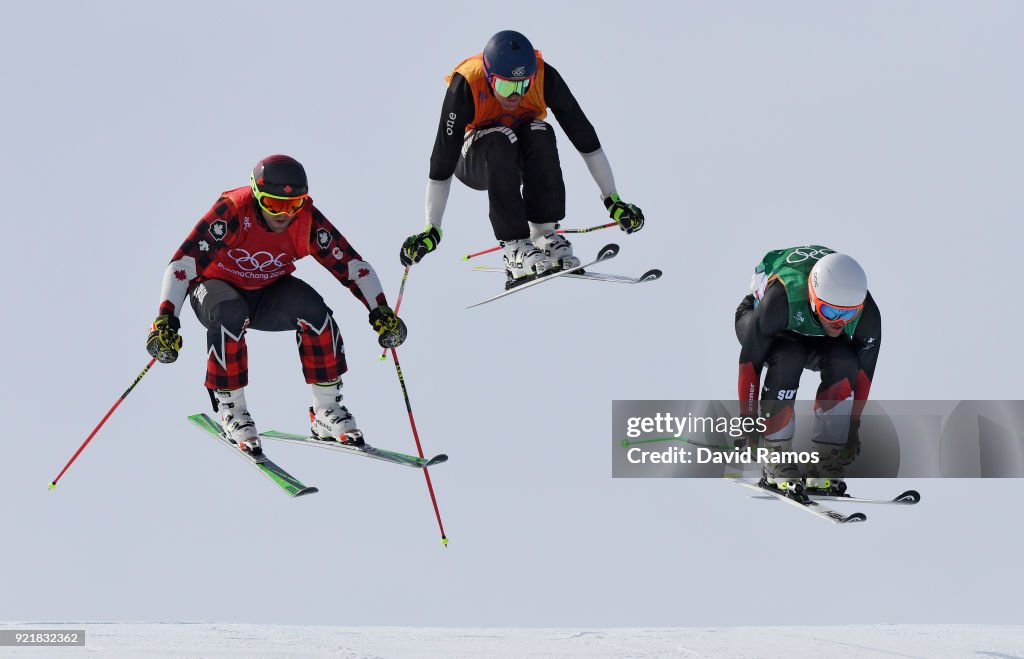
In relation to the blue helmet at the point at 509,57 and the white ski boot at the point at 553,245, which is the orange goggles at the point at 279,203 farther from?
the white ski boot at the point at 553,245

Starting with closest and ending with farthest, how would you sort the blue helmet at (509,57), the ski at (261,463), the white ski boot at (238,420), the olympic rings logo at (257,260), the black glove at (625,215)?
1. the ski at (261,463)
2. the olympic rings logo at (257,260)
3. the white ski boot at (238,420)
4. the blue helmet at (509,57)
5. the black glove at (625,215)

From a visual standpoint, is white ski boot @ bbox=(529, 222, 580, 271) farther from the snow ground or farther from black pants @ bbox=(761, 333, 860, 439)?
the snow ground

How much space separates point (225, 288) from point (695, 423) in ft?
14.4

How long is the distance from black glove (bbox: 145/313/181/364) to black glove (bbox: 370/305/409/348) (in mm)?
1607

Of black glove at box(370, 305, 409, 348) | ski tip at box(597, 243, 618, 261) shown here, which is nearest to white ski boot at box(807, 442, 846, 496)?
ski tip at box(597, 243, 618, 261)

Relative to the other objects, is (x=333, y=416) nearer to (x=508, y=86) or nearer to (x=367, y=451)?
(x=367, y=451)

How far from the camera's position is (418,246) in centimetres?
1062

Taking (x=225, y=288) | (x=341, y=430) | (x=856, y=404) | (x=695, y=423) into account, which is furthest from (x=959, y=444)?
(x=225, y=288)

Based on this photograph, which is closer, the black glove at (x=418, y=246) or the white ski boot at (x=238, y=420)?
the white ski boot at (x=238, y=420)

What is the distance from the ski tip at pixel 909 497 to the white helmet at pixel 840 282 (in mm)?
1551

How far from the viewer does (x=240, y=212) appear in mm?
9477

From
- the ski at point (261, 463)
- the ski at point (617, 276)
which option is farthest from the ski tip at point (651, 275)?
the ski at point (261, 463)

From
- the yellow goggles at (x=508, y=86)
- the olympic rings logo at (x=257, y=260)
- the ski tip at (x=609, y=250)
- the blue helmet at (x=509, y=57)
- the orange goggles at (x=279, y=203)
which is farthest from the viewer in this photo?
the yellow goggles at (x=508, y=86)

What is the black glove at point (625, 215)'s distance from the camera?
437 inches
